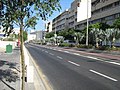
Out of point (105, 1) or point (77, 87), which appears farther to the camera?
point (105, 1)

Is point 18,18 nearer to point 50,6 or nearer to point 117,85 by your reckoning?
point 50,6

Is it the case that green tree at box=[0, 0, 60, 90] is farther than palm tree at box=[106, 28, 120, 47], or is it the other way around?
palm tree at box=[106, 28, 120, 47]

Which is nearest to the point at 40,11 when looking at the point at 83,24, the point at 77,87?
the point at 77,87

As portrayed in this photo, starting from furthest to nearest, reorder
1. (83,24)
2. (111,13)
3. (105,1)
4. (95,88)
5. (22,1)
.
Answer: (83,24)
(105,1)
(111,13)
(95,88)
(22,1)

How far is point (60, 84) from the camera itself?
12.4 meters

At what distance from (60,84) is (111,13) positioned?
68.5 metres

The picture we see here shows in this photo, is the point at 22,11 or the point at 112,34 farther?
the point at 112,34

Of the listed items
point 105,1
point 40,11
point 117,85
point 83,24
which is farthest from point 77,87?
point 83,24

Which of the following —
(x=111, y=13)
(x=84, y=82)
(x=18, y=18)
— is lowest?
(x=84, y=82)

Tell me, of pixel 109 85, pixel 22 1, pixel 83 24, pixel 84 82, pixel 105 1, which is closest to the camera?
pixel 22 1

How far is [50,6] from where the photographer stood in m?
7.95

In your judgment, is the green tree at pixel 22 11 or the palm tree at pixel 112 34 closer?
the green tree at pixel 22 11

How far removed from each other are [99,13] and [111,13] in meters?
10.8

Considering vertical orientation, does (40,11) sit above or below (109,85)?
above
